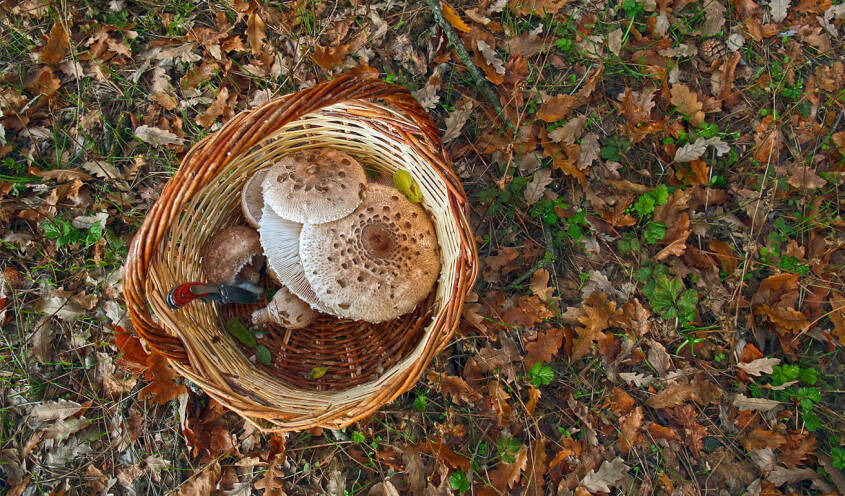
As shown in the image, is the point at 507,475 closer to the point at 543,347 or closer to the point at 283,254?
the point at 543,347

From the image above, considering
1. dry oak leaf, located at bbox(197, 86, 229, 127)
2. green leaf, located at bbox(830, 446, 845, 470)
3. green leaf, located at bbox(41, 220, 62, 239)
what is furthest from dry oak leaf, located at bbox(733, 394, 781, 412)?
green leaf, located at bbox(41, 220, 62, 239)

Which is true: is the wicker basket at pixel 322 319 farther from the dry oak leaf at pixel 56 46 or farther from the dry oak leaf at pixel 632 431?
the dry oak leaf at pixel 56 46

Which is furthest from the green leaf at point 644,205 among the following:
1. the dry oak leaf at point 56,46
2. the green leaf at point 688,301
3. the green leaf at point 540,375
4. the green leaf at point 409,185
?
the dry oak leaf at point 56,46

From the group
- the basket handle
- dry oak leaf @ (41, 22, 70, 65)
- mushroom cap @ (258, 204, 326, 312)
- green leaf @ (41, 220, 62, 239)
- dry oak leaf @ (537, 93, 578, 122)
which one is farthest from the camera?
dry oak leaf @ (41, 22, 70, 65)

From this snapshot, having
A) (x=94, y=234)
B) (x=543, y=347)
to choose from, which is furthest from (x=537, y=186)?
(x=94, y=234)

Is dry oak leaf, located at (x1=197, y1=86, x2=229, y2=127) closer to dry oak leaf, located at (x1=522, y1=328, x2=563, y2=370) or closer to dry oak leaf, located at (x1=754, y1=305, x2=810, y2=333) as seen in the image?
dry oak leaf, located at (x1=522, y1=328, x2=563, y2=370)
